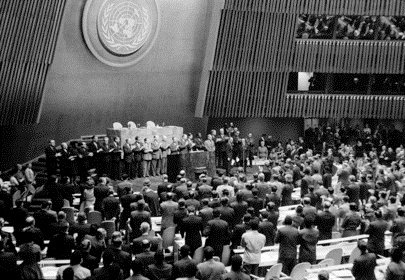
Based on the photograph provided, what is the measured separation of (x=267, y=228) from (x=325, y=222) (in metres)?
1.13

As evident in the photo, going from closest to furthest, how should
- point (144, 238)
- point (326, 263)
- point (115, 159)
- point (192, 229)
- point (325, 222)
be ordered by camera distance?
point (144, 238) < point (326, 263) < point (192, 229) < point (325, 222) < point (115, 159)

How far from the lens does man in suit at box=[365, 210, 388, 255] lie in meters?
12.0

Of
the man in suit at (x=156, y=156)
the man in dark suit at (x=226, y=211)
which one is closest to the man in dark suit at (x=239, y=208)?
the man in dark suit at (x=226, y=211)

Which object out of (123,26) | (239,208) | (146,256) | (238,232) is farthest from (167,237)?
(123,26)

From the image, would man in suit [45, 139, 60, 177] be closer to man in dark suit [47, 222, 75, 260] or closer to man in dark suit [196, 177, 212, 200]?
man in dark suit [196, 177, 212, 200]

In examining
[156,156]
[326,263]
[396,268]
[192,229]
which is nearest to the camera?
[396,268]

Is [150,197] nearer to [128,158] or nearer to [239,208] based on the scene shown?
[239,208]

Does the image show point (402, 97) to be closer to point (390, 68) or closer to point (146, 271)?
point (390, 68)

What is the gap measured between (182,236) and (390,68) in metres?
16.4

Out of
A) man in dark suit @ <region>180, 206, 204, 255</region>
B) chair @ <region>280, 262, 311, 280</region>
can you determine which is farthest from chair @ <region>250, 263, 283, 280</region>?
man in dark suit @ <region>180, 206, 204, 255</region>

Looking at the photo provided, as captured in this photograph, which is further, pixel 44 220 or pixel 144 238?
pixel 44 220

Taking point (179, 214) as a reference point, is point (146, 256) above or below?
below

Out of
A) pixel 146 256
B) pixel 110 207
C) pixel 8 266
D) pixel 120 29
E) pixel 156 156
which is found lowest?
pixel 8 266

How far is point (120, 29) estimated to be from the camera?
22.8 m
